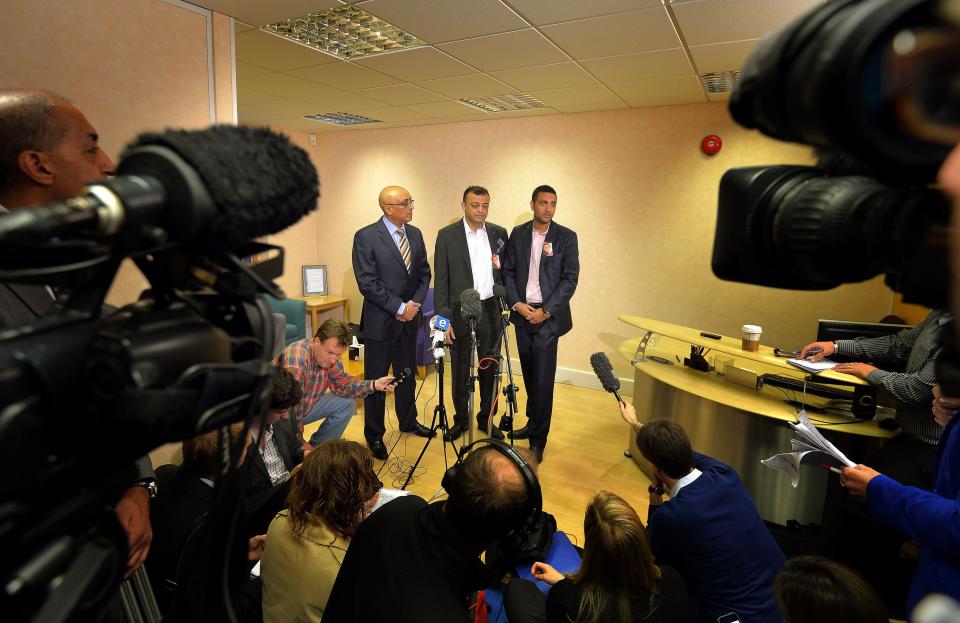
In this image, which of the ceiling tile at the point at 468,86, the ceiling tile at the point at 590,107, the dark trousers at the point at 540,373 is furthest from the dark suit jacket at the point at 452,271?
the ceiling tile at the point at 590,107

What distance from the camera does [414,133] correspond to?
18.2ft

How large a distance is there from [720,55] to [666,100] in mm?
1221

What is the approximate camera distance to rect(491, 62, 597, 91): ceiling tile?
3.25 m

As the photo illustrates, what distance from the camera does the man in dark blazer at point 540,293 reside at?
349 centimetres

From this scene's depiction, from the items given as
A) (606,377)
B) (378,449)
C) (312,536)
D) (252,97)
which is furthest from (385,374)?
(252,97)

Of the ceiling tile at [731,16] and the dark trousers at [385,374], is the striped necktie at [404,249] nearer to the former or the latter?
the dark trousers at [385,374]

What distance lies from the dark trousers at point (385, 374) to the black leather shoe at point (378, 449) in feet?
0.08

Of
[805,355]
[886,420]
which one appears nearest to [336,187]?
[805,355]

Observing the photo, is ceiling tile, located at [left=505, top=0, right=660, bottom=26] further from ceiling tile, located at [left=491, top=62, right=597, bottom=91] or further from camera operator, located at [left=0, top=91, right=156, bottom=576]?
camera operator, located at [left=0, top=91, right=156, bottom=576]

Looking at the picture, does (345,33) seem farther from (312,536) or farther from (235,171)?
(235,171)

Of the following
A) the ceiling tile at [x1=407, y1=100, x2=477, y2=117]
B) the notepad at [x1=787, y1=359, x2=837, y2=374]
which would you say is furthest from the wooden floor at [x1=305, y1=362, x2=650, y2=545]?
the ceiling tile at [x1=407, y1=100, x2=477, y2=117]

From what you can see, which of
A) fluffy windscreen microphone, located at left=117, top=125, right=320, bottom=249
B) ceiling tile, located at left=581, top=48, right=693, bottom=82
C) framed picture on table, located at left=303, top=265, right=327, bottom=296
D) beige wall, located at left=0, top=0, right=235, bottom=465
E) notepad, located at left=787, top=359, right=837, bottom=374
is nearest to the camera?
fluffy windscreen microphone, located at left=117, top=125, right=320, bottom=249

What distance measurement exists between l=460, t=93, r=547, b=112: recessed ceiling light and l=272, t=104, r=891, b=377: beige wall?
1.38 ft

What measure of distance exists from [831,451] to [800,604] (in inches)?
27.5
